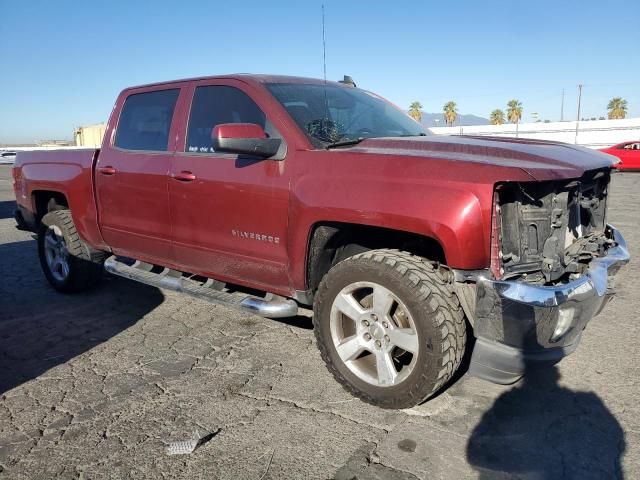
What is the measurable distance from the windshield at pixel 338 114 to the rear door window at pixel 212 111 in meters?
0.23

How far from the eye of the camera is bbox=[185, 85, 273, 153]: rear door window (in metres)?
3.63

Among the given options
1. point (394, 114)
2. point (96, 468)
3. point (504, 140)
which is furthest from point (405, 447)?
point (394, 114)

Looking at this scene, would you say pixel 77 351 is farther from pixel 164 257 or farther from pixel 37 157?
pixel 37 157

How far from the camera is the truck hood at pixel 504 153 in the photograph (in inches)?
103

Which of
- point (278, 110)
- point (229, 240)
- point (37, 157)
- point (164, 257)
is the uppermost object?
point (278, 110)

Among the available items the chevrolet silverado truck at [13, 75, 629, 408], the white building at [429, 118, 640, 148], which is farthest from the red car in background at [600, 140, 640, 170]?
the chevrolet silverado truck at [13, 75, 629, 408]

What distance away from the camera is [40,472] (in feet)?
8.00

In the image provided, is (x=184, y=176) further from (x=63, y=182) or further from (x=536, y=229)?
(x=536, y=229)

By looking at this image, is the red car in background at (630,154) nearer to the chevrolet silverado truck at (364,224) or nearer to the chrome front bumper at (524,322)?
the chevrolet silverado truck at (364,224)

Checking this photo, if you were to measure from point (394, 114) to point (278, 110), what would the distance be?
50.1 inches

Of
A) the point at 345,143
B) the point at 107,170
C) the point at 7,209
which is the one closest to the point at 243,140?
the point at 345,143

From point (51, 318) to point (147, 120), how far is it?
1933 millimetres

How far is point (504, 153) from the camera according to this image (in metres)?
2.84

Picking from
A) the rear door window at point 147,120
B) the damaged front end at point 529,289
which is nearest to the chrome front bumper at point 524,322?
the damaged front end at point 529,289
